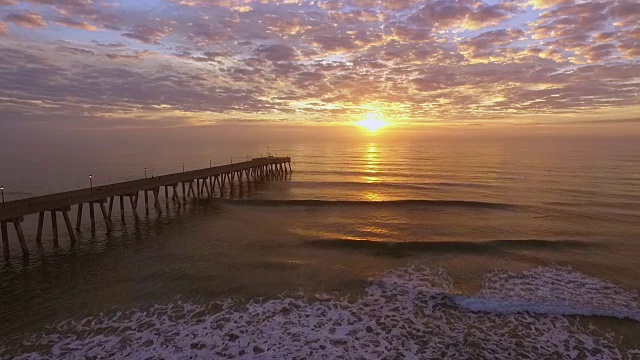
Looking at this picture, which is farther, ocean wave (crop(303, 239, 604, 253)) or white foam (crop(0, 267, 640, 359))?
ocean wave (crop(303, 239, 604, 253))

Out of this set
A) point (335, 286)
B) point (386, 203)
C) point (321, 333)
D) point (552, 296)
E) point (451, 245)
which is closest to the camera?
point (321, 333)

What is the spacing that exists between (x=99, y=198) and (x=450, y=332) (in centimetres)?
2383

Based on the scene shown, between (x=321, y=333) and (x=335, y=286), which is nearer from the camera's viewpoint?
(x=321, y=333)

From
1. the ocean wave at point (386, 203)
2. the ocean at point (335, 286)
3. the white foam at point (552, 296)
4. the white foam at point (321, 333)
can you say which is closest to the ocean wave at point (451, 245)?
the ocean at point (335, 286)

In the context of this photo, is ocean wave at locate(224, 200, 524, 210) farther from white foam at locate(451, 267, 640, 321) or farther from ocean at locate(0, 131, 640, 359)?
white foam at locate(451, 267, 640, 321)

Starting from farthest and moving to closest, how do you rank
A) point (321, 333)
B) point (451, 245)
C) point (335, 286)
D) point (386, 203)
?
point (386, 203), point (451, 245), point (335, 286), point (321, 333)

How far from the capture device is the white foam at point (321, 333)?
11695 mm

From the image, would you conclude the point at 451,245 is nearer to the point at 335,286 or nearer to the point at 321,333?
the point at 335,286

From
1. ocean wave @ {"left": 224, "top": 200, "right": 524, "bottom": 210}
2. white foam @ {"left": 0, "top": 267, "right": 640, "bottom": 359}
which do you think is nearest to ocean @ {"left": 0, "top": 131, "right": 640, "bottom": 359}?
white foam @ {"left": 0, "top": 267, "right": 640, "bottom": 359}

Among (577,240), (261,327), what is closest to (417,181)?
(577,240)

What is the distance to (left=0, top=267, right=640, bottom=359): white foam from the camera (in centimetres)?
1170

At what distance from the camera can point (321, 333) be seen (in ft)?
42.3

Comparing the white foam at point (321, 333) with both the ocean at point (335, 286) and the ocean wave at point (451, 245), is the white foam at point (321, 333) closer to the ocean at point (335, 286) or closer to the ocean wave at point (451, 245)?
the ocean at point (335, 286)

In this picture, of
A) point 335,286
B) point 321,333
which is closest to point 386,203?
point 335,286
